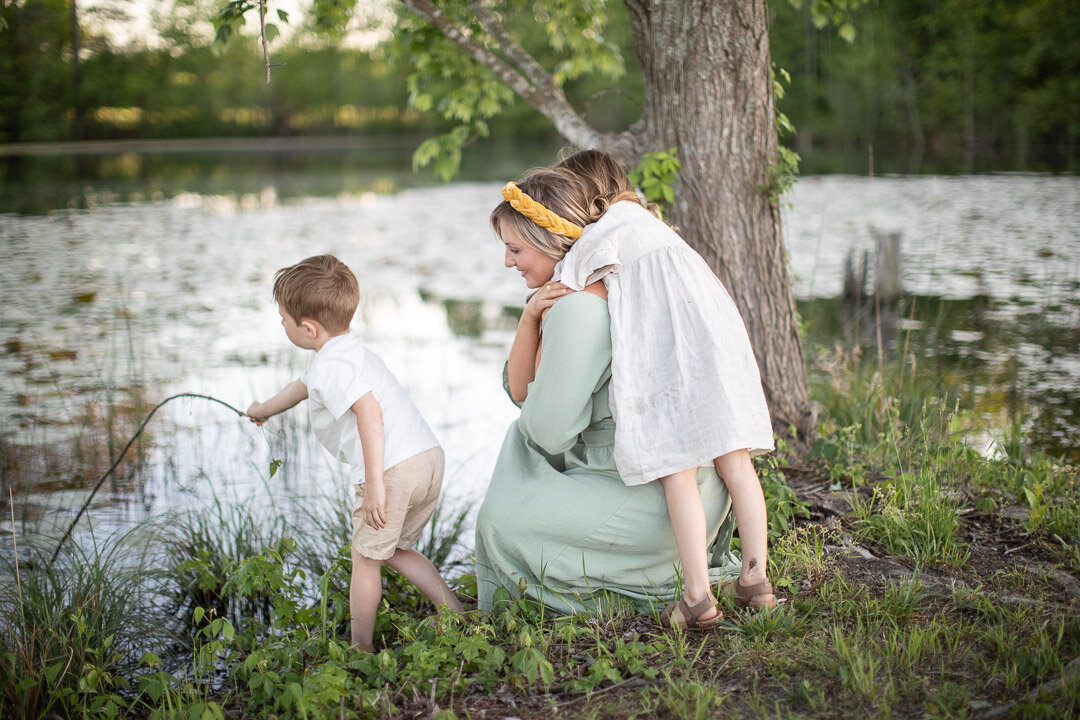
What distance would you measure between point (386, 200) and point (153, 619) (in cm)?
1554

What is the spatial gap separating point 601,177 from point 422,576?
1.44 m

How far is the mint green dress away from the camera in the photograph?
101 inches

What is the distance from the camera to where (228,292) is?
31.0 feet

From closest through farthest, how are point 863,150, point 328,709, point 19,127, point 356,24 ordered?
point 328,709 < point 863,150 < point 356,24 < point 19,127

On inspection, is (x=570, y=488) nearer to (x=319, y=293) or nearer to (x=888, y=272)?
(x=319, y=293)

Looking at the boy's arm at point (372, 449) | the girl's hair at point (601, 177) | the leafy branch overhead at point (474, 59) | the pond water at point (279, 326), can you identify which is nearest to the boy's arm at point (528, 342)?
the girl's hair at point (601, 177)

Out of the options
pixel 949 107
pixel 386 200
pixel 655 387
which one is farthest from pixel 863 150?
pixel 655 387

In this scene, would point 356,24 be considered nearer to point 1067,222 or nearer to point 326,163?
point 326,163

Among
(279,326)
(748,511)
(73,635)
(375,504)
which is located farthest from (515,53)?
(279,326)

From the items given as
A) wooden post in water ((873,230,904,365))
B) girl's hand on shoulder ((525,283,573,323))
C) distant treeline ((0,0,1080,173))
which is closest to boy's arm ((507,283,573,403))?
girl's hand on shoulder ((525,283,573,323))

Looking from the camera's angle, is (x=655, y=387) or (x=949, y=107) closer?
(x=655, y=387)

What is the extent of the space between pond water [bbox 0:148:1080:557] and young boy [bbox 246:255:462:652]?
3.38ft

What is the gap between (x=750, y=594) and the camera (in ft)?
8.55

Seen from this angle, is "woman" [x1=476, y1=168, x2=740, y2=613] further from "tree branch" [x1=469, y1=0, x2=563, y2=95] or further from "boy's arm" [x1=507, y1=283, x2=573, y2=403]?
"tree branch" [x1=469, y1=0, x2=563, y2=95]
